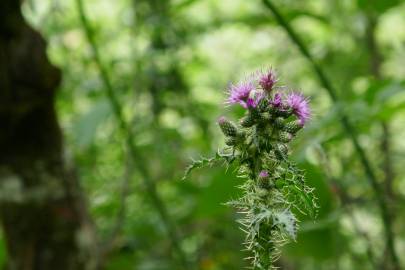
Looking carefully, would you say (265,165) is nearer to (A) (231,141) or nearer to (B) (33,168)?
(A) (231,141)

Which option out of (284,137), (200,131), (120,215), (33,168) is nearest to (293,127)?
(284,137)

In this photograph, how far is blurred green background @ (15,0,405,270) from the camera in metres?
2.42

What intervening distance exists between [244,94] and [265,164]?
15 cm

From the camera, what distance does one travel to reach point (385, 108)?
196cm

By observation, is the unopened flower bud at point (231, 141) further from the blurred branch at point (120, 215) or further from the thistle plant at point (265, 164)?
the blurred branch at point (120, 215)

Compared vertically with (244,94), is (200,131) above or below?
above

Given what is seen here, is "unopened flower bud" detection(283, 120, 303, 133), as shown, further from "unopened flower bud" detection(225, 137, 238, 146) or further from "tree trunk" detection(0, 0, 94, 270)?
"tree trunk" detection(0, 0, 94, 270)

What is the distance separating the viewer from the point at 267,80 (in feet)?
3.82

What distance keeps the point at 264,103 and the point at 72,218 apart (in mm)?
1936

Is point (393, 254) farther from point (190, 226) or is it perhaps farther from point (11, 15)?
point (190, 226)

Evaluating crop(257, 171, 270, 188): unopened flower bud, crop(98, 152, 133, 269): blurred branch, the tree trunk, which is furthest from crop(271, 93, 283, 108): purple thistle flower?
the tree trunk

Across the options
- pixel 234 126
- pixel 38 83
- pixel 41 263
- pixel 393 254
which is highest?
pixel 38 83

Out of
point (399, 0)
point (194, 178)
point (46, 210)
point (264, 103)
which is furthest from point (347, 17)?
point (264, 103)

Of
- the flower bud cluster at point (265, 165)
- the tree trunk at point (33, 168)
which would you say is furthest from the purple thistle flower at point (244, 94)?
the tree trunk at point (33, 168)
